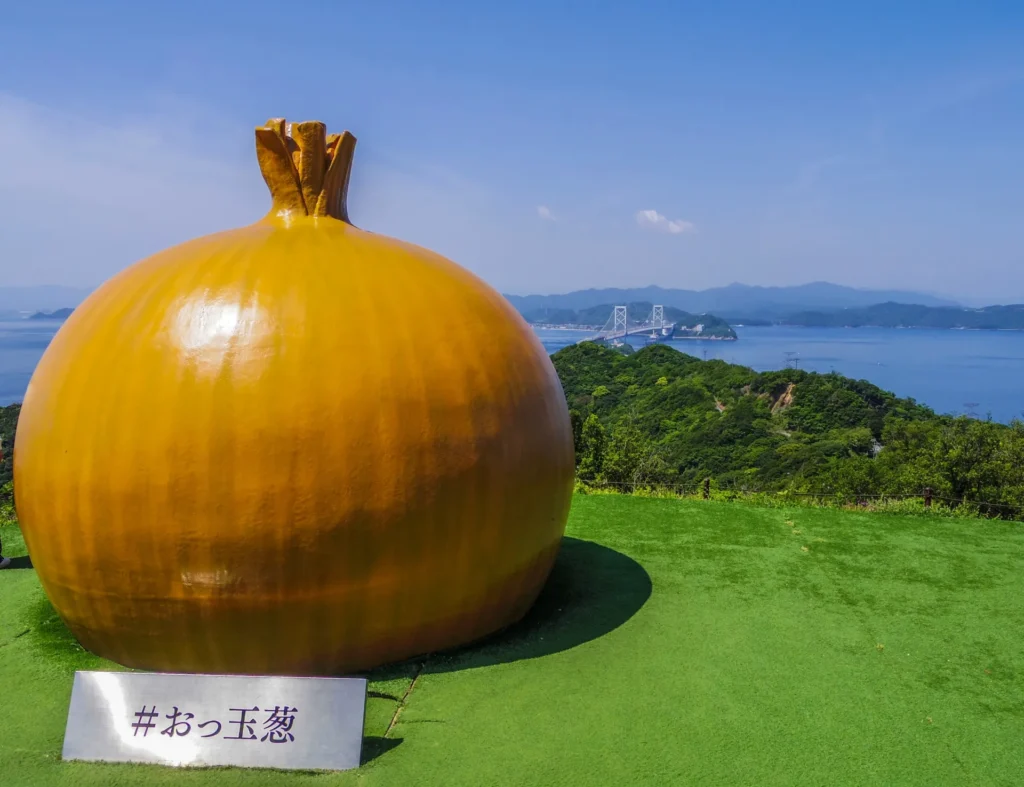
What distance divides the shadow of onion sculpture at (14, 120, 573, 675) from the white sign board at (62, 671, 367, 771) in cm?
72

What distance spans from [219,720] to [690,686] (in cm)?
429

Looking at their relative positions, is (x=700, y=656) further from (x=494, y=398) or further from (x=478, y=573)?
(x=494, y=398)

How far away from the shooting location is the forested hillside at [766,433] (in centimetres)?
1877

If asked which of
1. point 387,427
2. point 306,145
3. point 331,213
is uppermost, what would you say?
point 306,145

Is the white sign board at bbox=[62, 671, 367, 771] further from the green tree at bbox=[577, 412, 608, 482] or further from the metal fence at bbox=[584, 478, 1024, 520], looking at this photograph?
the green tree at bbox=[577, 412, 608, 482]

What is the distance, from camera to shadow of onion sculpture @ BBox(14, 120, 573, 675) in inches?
251

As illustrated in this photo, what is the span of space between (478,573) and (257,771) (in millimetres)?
2487

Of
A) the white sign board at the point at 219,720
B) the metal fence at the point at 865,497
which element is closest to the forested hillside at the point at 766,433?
the metal fence at the point at 865,497

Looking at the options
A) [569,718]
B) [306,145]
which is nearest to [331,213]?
[306,145]

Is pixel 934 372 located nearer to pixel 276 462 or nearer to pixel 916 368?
pixel 916 368

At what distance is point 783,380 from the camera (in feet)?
139

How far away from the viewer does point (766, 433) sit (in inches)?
1441

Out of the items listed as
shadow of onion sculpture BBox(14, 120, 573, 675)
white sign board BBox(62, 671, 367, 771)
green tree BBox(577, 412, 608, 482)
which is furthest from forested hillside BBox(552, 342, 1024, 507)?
white sign board BBox(62, 671, 367, 771)

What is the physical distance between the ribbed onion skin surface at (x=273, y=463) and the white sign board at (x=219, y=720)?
2.35ft
